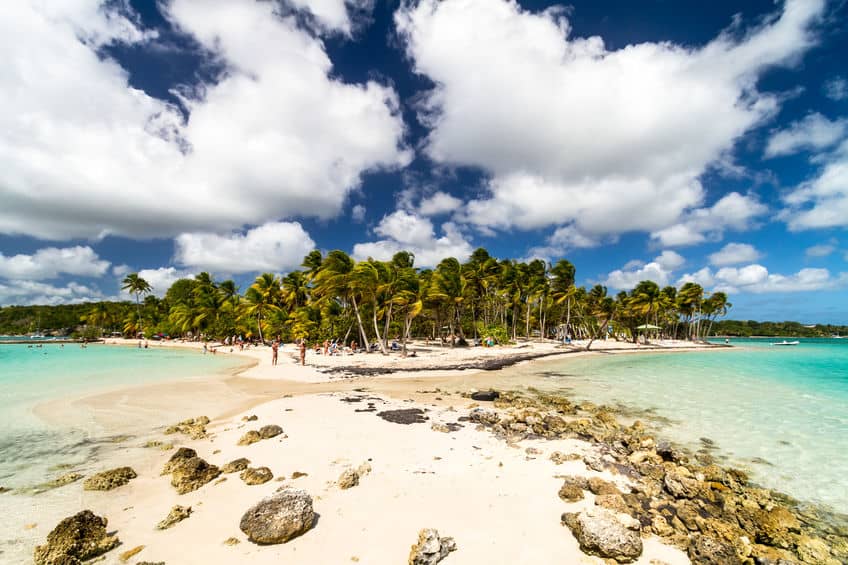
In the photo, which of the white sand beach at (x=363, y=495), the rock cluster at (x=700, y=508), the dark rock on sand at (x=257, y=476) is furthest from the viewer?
the dark rock on sand at (x=257, y=476)

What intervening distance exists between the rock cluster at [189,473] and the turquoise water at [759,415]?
11.5 meters

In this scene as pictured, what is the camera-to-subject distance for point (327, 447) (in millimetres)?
7570

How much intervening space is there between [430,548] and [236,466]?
4.57m

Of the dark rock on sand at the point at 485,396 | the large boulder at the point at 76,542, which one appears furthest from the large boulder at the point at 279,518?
the dark rock on sand at the point at 485,396

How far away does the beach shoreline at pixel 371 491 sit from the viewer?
438cm

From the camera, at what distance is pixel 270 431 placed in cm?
841

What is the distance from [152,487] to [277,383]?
12445mm

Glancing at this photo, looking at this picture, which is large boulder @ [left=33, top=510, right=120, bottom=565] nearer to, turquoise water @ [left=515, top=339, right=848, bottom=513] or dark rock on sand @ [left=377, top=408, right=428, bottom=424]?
dark rock on sand @ [left=377, top=408, right=428, bottom=424]

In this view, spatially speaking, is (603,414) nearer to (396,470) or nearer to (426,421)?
(426,421)

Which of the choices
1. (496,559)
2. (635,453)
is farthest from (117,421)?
(635,453)

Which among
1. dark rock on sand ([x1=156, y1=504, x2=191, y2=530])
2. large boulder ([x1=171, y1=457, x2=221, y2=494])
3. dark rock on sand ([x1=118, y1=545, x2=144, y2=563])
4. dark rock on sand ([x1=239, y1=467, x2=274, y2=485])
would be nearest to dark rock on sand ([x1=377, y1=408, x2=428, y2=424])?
dark rock on sand ([x1=239, y1=467, x2=274, y2=485])

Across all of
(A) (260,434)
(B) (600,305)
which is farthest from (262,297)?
(B) (600,305)

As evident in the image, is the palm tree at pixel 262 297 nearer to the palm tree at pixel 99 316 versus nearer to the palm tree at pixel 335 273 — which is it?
the palm tree at pixel 335 273

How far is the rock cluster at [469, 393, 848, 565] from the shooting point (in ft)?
15.5
